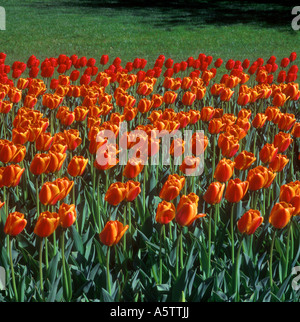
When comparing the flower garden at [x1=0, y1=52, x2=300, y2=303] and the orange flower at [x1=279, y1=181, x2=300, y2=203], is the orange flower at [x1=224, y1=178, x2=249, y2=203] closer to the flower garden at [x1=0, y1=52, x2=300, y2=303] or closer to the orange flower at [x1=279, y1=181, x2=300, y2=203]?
the flower garden at [x1=0, y1=52, x2=300, y2=303]

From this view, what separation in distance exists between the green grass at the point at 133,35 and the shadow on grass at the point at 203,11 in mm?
34

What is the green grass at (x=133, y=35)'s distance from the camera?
12.5m

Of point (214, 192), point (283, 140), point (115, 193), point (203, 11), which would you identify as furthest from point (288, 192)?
point (203, 11)

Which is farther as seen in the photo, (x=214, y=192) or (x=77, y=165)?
(x=77, y=165)

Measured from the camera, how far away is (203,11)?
1756cm

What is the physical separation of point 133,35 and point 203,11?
409 cm

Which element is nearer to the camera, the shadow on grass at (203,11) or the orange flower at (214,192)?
the orange flower at (214,192)

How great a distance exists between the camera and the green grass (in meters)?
12.5

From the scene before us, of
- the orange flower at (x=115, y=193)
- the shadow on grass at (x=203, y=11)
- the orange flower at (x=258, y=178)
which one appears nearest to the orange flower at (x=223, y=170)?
the orange flower at (x=258, y=178)

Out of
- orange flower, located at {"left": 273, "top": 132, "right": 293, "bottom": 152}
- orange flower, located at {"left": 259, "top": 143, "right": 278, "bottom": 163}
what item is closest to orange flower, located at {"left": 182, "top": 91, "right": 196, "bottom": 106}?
orange flower, located at {"left": 273, "top": 132, "right": 293, "bottom": 152}

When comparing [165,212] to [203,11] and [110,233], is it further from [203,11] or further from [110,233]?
[203,11]

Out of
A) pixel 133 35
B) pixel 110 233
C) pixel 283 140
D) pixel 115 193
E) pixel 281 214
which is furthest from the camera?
pixel 133 35

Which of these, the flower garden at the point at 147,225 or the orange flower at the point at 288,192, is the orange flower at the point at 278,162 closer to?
the flower garden at the point at 147,225

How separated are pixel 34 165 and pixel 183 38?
37.1 ft
